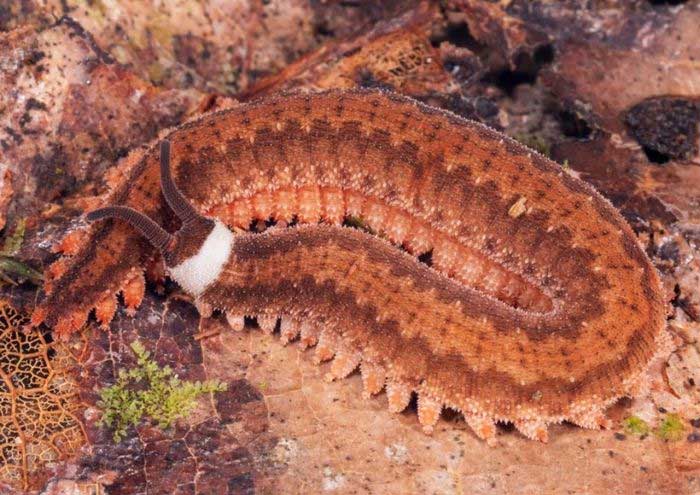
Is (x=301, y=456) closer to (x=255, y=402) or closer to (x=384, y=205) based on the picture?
(x=255, y=402)

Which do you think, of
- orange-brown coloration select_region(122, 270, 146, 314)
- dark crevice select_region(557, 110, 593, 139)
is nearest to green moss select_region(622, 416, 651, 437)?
dark crevice select_region(557, 110, 593, 139)

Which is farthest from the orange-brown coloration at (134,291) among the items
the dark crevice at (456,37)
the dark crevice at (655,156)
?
the dark crevice at (655,156)

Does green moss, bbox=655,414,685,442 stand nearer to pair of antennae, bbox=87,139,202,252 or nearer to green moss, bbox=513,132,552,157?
green moss, bbox=513,132,552,157

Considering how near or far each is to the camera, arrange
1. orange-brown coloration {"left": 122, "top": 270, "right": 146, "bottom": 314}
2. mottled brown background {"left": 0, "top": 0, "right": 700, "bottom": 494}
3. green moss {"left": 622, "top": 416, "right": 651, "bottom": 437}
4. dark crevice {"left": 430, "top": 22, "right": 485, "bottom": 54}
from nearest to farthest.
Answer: mottled brown background {"left": 0, "top": 0, "right": 700, "bottom": 494} < green moss {"left": 622, "top": 416, "right": 651, "bottom": 437} < orange-brown coloration {"left": 122, "top": 270, "right": 146, "bottom": 314} < dark crevice {"left": 430, "top": 22, "right": 485, "bottom": 54}

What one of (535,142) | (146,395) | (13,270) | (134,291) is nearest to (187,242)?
(134,291)

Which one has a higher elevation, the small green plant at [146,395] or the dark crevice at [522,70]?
the dark crevice at [522,70]

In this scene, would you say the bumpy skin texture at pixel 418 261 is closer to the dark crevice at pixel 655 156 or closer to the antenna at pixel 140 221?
the antenna at pixel 140 221
